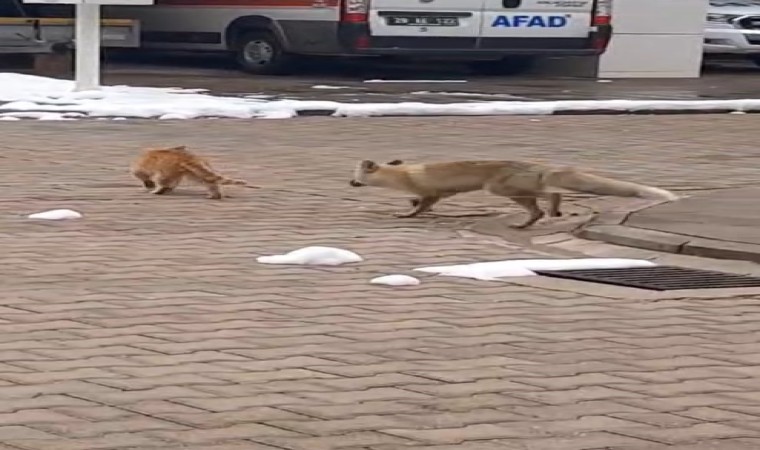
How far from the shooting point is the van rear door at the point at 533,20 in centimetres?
2189

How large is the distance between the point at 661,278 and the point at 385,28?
533 inches

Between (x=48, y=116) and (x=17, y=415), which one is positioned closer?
→ (x=17, y=415)

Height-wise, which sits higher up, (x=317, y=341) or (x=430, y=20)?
(x=430, y=20)

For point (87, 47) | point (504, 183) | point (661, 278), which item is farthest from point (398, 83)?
point (661, 278)

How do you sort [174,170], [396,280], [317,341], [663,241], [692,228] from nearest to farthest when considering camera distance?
[317,341]
[396,280]
[663,241]
[692,228]
[174,170]

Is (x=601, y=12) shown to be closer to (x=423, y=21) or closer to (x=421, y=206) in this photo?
(x=423, y=21)

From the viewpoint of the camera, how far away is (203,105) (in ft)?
54.5

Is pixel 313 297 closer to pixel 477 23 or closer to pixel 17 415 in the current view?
pixel 17 415

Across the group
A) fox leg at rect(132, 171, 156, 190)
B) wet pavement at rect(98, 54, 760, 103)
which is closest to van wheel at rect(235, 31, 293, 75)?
wet pavement at rect(98, 54, 760, 103)

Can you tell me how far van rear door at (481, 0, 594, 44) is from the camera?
2189cm

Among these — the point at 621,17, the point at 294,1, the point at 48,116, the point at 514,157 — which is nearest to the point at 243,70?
the point at 294,1

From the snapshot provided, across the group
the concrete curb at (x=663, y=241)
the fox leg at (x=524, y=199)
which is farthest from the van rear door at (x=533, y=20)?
the concrete curb at (x=663, y=241)

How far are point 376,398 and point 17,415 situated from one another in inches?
47.9

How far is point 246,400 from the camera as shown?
221 inches
